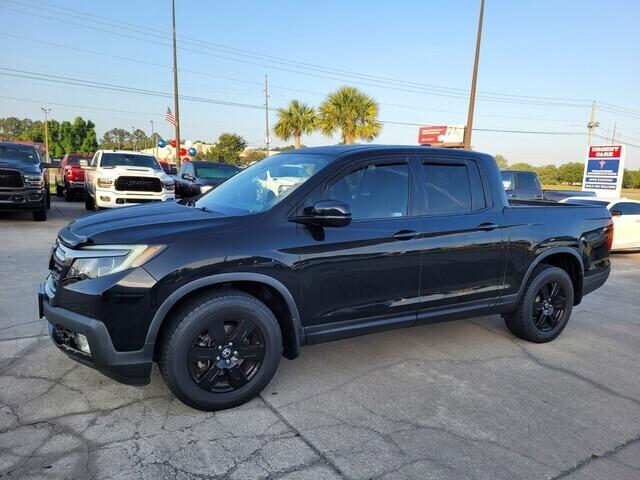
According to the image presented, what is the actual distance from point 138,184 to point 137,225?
32.6 ft

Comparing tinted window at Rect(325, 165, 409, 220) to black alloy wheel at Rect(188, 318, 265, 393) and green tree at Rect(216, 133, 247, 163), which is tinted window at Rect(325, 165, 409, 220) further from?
green tree at Rect(216, 133, 247, 163)

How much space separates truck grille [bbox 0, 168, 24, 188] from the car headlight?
937 centimetres

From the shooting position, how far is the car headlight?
9.48 feet

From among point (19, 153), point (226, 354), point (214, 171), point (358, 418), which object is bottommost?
point (358, 418)

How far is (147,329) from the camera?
2906 millimetres

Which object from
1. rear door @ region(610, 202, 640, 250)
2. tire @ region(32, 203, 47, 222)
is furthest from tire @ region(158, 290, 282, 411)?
rear door @ region(610, 202, 640, 250)

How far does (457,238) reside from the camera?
3986 millimetres

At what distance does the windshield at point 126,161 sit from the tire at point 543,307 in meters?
10.9

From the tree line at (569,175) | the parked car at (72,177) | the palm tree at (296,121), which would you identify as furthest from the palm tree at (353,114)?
the tree line at (569,175)

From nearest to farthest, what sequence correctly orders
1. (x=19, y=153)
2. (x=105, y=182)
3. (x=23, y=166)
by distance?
(x=23, y=166), (x=19, y=153), (x=105, y=182)

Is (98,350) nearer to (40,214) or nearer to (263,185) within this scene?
→ (263,185)

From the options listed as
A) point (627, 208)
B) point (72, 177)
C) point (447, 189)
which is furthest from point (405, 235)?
point (72, 177)

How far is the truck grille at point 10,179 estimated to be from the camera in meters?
→ 10.5

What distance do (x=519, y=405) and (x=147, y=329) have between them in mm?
2626
